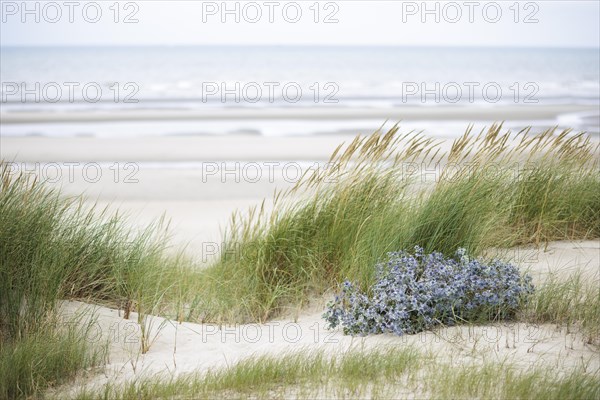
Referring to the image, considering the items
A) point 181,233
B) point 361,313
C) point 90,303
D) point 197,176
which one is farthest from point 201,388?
point 197,176

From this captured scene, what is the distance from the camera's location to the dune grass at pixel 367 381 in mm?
3717

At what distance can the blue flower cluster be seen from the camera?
453 cm

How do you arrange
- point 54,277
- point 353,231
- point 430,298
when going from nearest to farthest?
point 430,298, point 54,277, point 353,231

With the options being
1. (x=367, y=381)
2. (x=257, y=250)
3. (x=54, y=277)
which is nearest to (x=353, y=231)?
(x=257, y=250)

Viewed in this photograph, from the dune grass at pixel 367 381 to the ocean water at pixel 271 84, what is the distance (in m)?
16.1

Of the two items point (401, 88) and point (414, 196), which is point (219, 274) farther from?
point (401, 88)

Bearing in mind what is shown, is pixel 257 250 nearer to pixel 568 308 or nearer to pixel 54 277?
pixel 54 277

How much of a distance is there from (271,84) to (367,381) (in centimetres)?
3668

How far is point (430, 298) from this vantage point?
4.55 meters

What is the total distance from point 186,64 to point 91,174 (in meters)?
43.5

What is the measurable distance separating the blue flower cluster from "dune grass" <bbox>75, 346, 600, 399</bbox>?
0.46m

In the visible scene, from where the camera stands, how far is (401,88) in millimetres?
38062

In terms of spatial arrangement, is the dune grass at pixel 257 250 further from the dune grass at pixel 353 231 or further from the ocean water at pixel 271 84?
the ocean water at pixel 271 84

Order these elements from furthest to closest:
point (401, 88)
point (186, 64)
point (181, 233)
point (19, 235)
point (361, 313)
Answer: point (186, 64) → point (401, 88) → point (181, 233) → point (19, 235) → point (361, 313)
